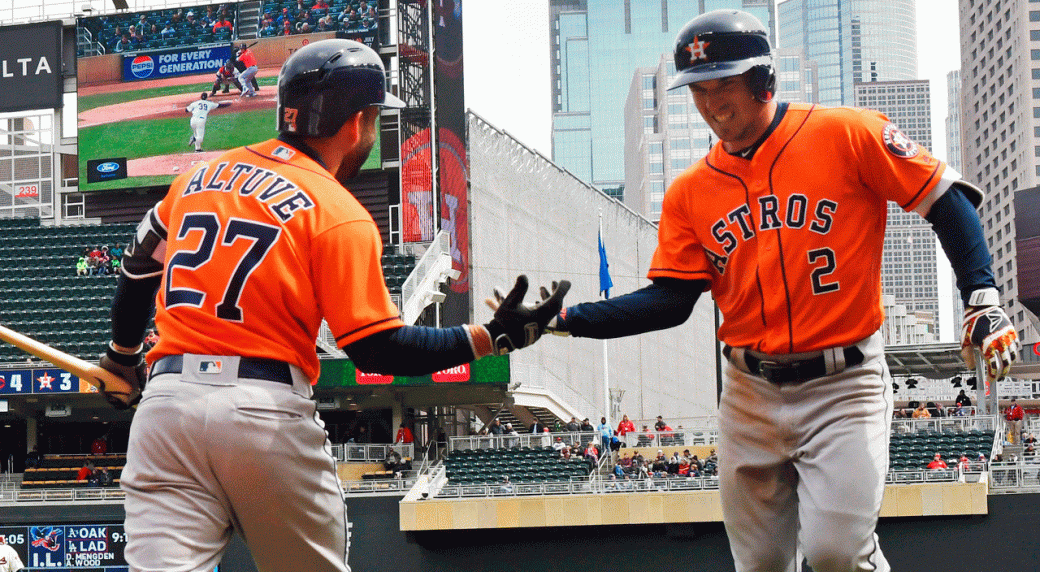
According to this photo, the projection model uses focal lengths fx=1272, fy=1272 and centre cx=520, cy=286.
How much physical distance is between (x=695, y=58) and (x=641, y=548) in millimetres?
18797

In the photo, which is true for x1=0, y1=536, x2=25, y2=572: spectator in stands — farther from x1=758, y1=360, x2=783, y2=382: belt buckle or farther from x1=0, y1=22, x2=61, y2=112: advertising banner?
x1=0, y1=22, x2=61, y2=112: advertising banner

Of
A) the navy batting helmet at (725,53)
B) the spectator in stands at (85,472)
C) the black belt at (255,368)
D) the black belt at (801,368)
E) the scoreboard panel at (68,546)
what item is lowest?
the scoreboard panel at (68,546)

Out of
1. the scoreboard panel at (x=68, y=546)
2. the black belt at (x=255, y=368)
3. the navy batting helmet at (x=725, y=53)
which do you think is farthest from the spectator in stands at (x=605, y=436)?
the black belt at (x=255, y=368)

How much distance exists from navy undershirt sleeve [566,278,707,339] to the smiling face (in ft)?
2.13

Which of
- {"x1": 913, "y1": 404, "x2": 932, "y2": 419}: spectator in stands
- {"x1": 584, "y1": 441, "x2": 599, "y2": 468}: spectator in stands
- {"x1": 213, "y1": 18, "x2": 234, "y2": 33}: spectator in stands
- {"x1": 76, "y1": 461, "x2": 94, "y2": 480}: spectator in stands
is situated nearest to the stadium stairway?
{"x1": 76, "y1": 461, "x2": 94, "y2": 480}: spectator in stands

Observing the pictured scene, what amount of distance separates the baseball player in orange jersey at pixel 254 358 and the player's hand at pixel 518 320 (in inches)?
8.5

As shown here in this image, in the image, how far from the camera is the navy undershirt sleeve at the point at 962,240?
198 inches

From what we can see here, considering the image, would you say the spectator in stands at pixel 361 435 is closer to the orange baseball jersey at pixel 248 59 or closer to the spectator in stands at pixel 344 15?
the orange baseball jersey at pixel 248 59

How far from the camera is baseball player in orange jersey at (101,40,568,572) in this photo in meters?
4.20

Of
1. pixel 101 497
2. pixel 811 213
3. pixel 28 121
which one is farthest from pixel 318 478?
pixel 28 121

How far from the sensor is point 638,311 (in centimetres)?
554

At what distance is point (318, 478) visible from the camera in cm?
436

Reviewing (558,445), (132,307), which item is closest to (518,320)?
(132,307)

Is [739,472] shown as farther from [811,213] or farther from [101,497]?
[101,497]
